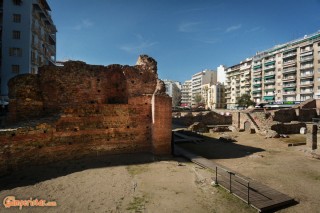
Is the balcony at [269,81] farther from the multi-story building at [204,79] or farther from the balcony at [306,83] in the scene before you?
the multi-story building at [204,79]

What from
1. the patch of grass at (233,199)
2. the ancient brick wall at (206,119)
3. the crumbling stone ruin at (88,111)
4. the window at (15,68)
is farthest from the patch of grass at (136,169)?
the window at (15,68)

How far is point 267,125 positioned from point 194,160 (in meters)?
15.0

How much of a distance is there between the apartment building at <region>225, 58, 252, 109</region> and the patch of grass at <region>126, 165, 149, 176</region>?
66.3 m

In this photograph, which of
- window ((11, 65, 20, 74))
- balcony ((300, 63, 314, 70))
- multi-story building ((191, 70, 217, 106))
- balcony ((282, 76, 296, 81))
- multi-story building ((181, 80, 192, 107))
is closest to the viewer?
window ((11, 65, 20, 74))

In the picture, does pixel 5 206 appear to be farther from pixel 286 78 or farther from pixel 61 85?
pixel 286 78

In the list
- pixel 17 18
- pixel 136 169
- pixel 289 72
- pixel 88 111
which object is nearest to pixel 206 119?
pixel 88 111

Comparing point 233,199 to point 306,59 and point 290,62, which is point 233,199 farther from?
point 290,62

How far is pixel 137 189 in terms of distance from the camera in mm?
7707

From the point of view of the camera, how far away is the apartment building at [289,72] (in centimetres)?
5047

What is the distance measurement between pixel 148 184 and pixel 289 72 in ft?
202

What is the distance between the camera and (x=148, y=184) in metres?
8.16

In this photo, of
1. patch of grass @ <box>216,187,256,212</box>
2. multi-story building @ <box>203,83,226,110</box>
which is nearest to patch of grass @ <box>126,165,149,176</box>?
patch of grass @ <box>216,187,256,212</box>

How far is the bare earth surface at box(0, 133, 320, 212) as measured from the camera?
6.57 metres

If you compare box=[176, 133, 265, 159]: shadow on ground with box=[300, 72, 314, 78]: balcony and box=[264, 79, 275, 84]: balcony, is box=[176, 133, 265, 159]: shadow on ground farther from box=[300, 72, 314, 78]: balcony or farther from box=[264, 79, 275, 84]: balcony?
box=[264, 79, 275, 84]: balcony
